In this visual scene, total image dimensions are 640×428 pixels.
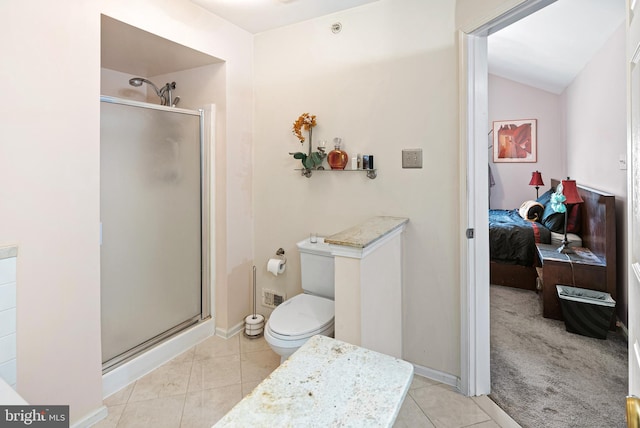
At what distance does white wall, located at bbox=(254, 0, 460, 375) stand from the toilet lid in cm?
46

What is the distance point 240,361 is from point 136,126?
5.43ft

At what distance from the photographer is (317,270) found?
218 cm

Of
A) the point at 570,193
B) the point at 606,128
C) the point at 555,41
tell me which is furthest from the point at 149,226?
the point at 555,41

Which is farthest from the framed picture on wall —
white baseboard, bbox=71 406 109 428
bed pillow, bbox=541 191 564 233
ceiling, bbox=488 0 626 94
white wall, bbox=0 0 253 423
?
white baseboard, bbox=71 406 109 428

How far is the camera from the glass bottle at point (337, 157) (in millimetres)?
2187

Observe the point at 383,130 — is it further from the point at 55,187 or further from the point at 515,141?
the point at 515,141

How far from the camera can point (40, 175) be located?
57.0 inches

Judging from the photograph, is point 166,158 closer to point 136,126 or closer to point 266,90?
point 136,126

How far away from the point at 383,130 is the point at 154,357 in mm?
2076

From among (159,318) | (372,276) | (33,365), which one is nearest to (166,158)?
(159,318)

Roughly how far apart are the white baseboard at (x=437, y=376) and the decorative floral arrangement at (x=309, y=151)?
149 cm

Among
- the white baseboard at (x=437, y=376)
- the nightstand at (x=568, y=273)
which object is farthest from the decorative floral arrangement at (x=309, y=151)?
the nightstand at (x=568, y=273)

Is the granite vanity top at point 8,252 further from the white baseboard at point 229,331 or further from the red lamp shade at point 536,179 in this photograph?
the red lamp shade at point 536,179

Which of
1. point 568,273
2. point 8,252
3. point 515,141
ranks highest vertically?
point 515,141
